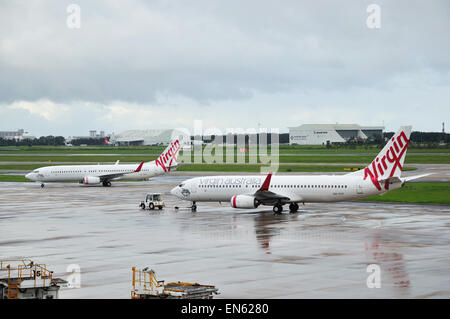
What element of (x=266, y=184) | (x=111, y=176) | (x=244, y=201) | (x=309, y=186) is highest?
(x=111, y=176)

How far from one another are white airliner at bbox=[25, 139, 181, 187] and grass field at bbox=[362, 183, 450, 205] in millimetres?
39959

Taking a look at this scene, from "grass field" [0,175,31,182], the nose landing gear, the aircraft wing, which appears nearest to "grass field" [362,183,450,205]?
the nose landing gear

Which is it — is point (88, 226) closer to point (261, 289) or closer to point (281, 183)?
point (281, 183)

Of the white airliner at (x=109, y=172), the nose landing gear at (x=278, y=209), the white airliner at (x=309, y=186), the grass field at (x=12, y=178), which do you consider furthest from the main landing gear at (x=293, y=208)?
the grass field at (x=12, y=178)

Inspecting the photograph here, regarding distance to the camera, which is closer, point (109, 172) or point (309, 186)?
point (309, 186)

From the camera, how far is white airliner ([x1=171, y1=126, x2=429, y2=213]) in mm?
61438

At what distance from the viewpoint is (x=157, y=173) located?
366ft

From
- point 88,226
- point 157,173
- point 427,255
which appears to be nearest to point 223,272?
point 427,255

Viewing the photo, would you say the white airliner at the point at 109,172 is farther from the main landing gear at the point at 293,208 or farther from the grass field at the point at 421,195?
the main landing gear at the point at 293,208

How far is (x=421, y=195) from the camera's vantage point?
79938 mm

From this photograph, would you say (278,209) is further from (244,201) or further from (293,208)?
(244,201)

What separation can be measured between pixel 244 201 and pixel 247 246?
60.8 feet

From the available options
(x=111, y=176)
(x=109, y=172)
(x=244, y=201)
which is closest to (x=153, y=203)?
(x=244, y=201)
